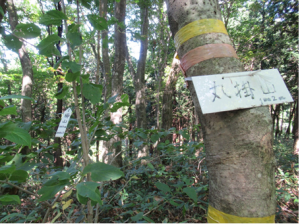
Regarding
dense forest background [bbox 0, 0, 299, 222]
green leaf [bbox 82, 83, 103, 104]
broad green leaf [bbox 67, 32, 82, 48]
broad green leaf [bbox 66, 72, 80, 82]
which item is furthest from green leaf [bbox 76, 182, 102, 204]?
broad green leaf [bbox 67, 32, 82, 48]

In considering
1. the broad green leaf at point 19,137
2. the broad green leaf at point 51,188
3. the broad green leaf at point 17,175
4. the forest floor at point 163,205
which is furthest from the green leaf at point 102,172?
the forest floor at point 163,205

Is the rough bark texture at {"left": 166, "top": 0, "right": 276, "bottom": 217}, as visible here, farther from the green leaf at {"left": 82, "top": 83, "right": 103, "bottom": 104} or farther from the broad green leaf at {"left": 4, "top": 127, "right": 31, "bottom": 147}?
the broad green leaf at {"left": 4, "top": 127, "right": 31, "bottom": 147}

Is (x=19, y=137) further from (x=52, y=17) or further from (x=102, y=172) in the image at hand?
(x=52, y=17)

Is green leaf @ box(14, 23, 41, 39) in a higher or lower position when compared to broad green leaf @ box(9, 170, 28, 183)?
→ higher

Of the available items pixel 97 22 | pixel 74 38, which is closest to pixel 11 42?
pixel 74 38

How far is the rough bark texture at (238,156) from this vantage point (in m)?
0.69

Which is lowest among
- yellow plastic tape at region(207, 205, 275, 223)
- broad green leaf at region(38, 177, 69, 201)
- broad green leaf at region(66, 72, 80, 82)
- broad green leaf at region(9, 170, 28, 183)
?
yellow plastic tape at region(207, 205, 275, 223)

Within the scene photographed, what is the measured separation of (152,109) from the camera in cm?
1620

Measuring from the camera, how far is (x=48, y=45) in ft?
2.91

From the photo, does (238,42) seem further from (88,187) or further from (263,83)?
(88,187)

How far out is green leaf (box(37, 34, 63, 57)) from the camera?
0.87 metres

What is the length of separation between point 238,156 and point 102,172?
1.88 ft

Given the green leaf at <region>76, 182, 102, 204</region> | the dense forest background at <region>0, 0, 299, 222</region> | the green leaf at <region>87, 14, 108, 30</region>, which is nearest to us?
the green leaf at <region>76, 182, 102, 204</region>

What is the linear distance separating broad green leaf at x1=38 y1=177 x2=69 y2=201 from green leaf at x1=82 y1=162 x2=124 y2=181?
0.40 feet
